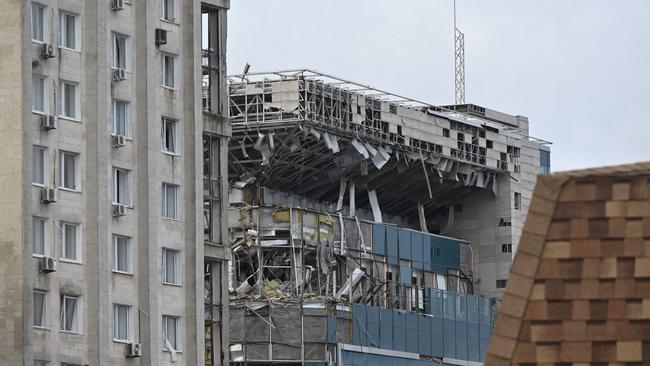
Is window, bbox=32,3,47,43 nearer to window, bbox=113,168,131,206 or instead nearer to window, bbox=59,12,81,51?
window, bbox=59,12,81,51

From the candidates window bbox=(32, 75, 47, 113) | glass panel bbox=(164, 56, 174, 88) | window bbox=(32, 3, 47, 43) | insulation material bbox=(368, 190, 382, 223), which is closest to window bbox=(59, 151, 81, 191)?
window bbox=(32, 75, 47, 113)

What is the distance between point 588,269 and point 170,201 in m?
64.0

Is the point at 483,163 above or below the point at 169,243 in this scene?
above

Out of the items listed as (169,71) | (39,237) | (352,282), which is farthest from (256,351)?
(39,237)

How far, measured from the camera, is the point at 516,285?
149 feet

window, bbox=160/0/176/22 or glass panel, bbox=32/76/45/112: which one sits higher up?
window, bbox=160/0/176/22

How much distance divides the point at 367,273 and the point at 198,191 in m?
57.2

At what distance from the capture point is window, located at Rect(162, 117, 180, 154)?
10788cm

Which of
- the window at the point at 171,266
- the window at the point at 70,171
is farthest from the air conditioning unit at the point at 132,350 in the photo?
the window at the point at 70,171

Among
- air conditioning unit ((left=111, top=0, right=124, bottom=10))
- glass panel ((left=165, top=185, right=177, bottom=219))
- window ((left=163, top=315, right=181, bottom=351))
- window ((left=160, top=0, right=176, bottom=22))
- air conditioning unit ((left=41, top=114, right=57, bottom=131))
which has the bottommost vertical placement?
window ((left=163, top=315, right=181, bottom=351))

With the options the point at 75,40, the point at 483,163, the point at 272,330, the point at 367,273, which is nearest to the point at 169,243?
the point at 75,40

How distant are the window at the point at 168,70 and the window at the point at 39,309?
47.7ft

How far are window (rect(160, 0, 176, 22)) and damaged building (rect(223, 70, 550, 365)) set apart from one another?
4651 cm

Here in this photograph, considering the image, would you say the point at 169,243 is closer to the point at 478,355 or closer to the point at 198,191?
the point at 198,191
